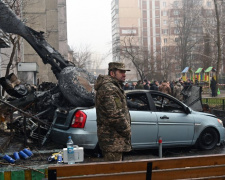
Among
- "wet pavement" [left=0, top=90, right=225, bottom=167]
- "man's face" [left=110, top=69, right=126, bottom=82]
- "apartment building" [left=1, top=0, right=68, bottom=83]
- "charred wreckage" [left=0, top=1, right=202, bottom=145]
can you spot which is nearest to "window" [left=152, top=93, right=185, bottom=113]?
"wet pavement" [left=0, top=90, right=225, bottom=167]

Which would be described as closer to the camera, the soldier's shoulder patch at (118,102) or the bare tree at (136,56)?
the soldier's shoulder patch at (118,102)

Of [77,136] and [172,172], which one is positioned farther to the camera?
[77,136]

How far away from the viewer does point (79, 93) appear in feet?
28.0

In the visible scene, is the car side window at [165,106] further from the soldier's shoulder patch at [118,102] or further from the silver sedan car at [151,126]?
the soldier's shoulder patch at [118,102]

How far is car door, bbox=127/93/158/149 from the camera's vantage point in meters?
7.32

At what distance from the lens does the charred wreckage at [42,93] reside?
8461mm

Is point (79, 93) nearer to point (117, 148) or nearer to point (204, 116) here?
point (204, 116)

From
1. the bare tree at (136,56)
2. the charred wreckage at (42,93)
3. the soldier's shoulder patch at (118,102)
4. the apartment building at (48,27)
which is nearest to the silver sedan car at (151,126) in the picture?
the charred wreckage at (42,93)

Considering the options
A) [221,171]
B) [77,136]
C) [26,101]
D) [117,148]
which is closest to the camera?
[221,171]

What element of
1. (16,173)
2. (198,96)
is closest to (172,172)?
(16,173)

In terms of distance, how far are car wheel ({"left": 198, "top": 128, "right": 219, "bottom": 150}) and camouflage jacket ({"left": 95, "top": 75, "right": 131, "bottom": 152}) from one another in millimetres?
4617

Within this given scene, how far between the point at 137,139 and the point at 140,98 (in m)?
1.11

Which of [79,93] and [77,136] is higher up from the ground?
[79,93]

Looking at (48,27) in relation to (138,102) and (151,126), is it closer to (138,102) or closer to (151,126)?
(138,102)
